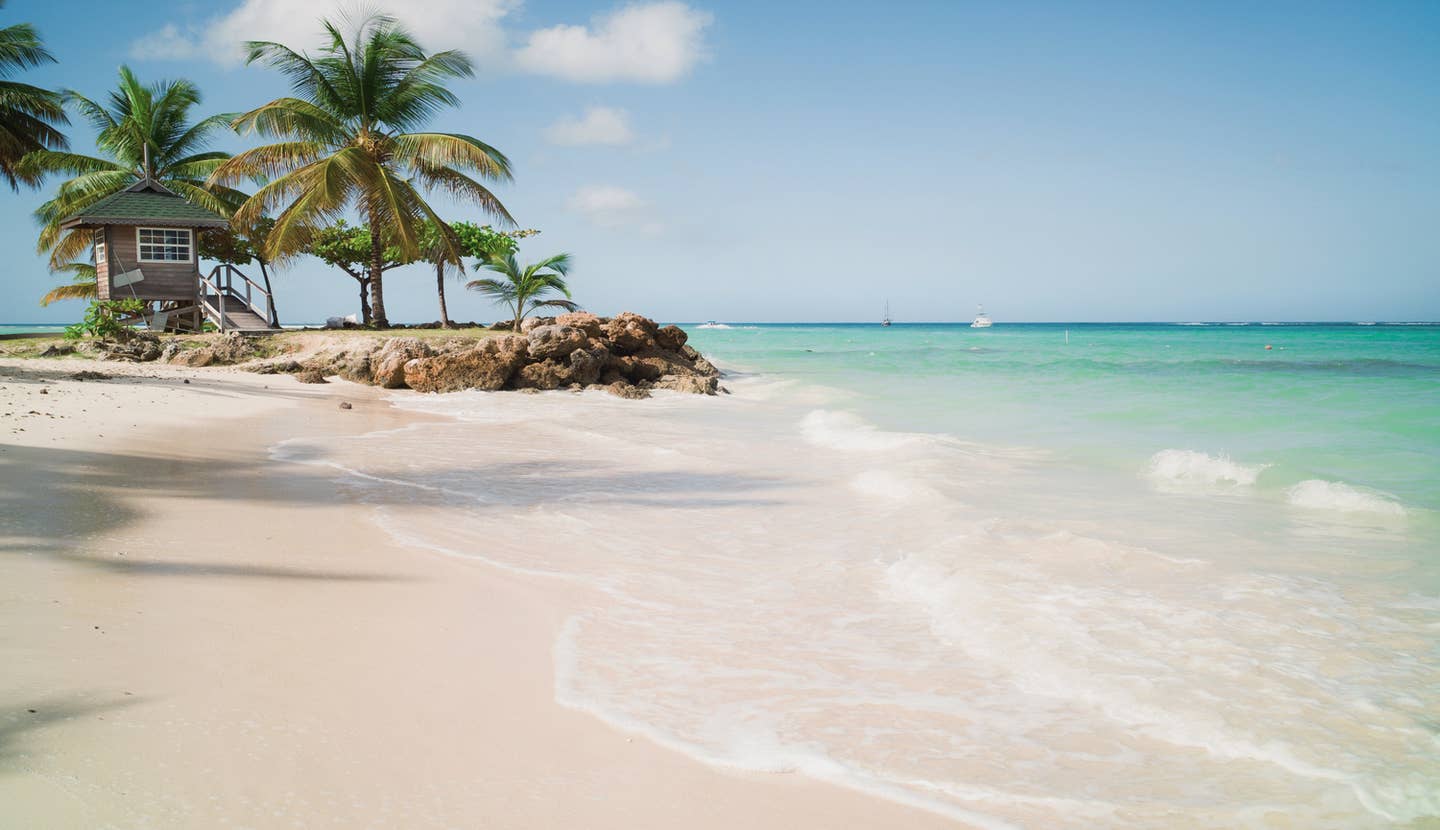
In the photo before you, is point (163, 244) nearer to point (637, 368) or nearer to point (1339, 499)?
point (637, 368)

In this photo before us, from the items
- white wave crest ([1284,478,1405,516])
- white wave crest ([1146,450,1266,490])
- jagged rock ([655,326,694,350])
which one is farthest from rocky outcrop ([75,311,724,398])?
white wave crest ([1284,478,1405,516])

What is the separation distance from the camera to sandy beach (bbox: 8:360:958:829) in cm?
239

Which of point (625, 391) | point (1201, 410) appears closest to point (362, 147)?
point (625, 391)

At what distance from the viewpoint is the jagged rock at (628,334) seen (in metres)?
21.0

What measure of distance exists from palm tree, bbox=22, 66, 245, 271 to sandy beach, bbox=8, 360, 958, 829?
25874 millimetres

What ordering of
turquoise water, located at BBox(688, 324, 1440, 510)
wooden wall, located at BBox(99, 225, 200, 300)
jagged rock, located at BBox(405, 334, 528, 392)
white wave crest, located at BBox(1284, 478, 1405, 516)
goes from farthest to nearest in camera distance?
1. wooden wall, located at BBox(99, 225, 200, 300)
2. jagged rock, located at BBox(405, 334, 528, 392)
3. turquoise water, located at BBox(688, 324, 1440, 510)
4. white wave crest, located at BBox(1284, 478, 1405, 516)

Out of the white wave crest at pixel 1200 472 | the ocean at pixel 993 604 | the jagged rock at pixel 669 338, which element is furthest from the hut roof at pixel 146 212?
the white wave crest at pixel 1200 472

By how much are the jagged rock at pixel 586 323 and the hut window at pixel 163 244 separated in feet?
38.4

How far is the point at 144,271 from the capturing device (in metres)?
23.2

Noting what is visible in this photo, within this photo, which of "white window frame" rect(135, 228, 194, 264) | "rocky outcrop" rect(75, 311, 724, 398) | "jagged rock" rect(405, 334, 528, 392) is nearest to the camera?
"jagged rock" rect(405, 334, 528, 392)

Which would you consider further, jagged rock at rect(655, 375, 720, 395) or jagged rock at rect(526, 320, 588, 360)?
jagged rock at rect(655, 375, 720, 395)

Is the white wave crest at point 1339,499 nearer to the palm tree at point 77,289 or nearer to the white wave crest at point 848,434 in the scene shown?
the white wave crest at point 848,434

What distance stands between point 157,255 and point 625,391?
15.2 m

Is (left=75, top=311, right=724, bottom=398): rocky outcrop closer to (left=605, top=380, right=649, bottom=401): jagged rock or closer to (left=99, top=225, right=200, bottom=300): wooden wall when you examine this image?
(left=605, top=380, right=649, bottom=401): jagged rock
